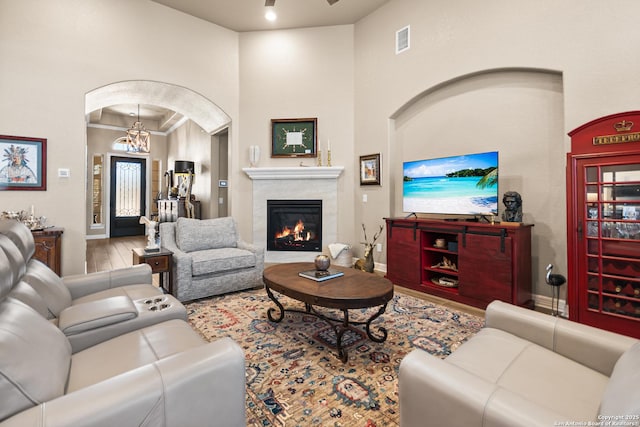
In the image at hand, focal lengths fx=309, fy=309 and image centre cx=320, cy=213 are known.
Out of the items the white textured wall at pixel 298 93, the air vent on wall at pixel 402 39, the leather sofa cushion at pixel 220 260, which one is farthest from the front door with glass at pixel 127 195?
the air vent on wall at pixel 402 39

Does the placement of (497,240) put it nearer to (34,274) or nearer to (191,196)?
(34,274)

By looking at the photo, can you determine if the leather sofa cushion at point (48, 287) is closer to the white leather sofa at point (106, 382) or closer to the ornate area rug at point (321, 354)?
the white leather sofa at point (106, 382)

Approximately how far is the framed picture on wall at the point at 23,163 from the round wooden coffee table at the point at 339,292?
311cm

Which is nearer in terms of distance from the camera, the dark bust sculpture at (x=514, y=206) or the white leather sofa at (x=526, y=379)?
the white leather sofa at (x=526, y=379)

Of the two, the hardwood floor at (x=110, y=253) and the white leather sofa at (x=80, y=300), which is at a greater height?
the white leather sofa at (x=80, y=300)

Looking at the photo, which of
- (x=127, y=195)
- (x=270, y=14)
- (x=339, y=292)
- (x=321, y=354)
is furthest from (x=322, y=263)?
(x=127, y=195)

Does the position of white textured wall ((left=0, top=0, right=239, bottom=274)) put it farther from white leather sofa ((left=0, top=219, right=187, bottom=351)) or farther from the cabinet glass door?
the cabinet glass door

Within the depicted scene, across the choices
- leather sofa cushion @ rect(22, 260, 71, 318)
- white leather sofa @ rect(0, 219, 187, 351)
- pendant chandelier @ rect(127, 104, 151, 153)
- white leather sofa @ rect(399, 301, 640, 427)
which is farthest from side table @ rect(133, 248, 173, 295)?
pendant chandelier @ rect(127, 104, 151, 153)

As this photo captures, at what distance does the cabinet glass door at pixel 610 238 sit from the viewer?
2.34m

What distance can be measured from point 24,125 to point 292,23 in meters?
3.94

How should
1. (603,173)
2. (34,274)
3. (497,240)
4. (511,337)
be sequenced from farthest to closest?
(497,240) < (603,173) < (34,274) < (511,337)

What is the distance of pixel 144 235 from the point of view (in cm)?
916

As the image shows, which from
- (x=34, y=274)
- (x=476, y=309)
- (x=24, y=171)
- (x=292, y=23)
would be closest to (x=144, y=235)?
(x=24, y=171)

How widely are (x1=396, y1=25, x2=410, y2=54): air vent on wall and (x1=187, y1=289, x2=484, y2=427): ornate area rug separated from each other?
11.3 ft
